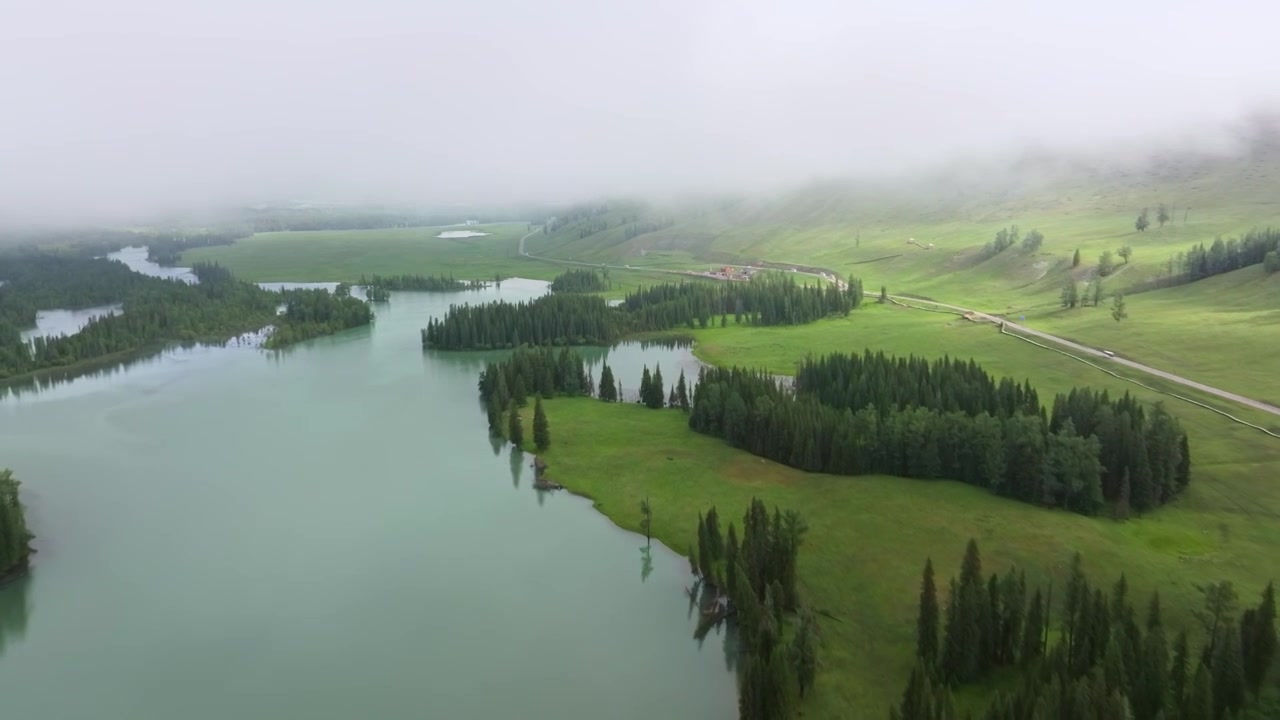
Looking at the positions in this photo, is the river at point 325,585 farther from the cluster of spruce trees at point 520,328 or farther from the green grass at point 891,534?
the cluster of spruce trees at point 520,328

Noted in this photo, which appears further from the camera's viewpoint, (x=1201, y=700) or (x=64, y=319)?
(x=64, y=319)

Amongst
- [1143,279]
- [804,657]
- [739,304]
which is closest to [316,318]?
[739,304]

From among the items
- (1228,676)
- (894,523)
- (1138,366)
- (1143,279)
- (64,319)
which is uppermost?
(1143,279)

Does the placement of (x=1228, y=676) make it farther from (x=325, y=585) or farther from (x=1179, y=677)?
(x=325, y=585)

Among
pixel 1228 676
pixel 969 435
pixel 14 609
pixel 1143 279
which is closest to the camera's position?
pixel 1228 676

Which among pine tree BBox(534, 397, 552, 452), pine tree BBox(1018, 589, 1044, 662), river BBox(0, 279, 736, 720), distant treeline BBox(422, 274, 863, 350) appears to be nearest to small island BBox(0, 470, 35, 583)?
river BBox(0, 279, 736, 720)

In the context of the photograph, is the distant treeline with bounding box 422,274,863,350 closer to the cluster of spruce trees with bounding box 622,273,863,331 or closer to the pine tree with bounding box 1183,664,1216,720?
the cluster of spruce trees with bounding box 622,273,863,331

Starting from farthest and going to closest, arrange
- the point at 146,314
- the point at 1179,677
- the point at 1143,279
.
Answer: the point at 146,314 → the point at 1143,279 → the point at 1179,677
